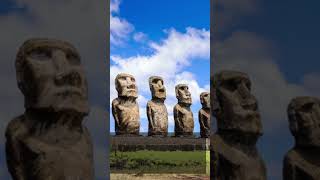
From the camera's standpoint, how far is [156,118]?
1962 cm

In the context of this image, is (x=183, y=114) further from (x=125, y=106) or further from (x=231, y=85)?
(x=231, y=85)

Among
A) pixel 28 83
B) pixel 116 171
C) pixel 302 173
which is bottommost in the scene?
pixel 116 171

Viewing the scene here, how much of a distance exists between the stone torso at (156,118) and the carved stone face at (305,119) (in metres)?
11.6

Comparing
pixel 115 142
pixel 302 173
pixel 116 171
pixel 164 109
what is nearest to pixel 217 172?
pixel 302 173

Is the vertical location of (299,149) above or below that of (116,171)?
above

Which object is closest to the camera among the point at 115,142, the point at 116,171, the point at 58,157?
the point at 58,157

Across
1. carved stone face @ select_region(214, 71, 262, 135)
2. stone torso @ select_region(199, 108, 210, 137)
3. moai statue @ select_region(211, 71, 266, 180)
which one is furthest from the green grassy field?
carved stone face @ select_region(214, 71, 262, 135)

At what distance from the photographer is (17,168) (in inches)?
225

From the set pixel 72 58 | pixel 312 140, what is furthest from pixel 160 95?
pixel 72 58

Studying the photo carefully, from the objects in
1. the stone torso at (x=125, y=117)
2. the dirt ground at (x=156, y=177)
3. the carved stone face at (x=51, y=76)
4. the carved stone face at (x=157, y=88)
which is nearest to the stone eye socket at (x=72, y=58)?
the carved stone face at (x=51, y=76)

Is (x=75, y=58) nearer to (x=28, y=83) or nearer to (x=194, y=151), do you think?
(x=28, y=83)

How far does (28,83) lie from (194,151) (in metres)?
13.9

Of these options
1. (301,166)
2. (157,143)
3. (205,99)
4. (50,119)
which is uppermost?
(205,99)

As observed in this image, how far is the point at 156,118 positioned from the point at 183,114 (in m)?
1.57
